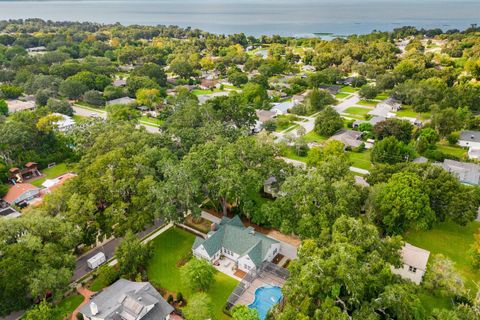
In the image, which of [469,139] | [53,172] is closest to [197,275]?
[53,172]

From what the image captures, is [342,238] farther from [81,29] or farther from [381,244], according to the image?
[81,29]

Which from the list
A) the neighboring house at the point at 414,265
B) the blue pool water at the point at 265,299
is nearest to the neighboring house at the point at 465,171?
the neighboring house at the point at 414,265

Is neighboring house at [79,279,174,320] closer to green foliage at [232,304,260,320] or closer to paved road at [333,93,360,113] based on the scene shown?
green foliage at [232,304,260,320]

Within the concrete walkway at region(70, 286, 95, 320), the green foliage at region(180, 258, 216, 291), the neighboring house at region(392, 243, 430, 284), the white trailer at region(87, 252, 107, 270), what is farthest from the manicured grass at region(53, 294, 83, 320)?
the neighboring house at region(392, 243, 430, 284)

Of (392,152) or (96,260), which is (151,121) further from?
(392,152)

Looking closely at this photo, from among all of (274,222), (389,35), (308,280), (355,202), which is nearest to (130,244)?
(274,222)

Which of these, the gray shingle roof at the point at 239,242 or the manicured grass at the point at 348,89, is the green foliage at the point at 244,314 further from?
the manicured grass at the point at 348,89
